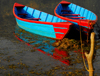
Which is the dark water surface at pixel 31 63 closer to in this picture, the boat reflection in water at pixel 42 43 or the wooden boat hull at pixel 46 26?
the boat reflection in water at pixel 42 43

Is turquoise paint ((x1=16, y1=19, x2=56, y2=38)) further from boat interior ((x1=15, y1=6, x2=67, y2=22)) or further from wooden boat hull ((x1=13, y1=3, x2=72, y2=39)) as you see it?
boat interior ((x1=15, y1=6, x2=67, y2=22))

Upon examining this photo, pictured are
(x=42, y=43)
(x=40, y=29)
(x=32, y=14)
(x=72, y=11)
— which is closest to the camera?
(x=42, y=43)

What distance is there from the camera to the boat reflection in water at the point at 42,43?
10091mm

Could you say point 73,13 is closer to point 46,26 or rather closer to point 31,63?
point 46,26

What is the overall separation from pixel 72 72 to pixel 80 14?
10.5 meters

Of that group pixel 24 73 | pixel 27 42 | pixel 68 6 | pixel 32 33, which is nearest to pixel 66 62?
pixel 24 73

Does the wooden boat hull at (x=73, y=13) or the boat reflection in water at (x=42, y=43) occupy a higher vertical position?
the wooden boat hull at (x=73, y=13)

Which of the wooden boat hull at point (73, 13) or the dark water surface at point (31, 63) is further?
the wooden boat hull at point (73, 13)

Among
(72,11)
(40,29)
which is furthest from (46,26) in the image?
(72,11)

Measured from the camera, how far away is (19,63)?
29.8 ft

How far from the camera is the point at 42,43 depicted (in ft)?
40.3

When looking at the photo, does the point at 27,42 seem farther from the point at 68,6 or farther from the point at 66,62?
the point at 68,6

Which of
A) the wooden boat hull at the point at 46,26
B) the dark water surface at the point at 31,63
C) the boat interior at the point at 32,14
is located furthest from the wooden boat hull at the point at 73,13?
the dark water surface at the point at 31,63

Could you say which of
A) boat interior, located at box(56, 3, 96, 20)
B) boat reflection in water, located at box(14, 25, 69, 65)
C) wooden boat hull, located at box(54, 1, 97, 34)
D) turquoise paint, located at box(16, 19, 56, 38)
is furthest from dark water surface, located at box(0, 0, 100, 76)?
boat interior, located at box(56, 3, 96, 20)
